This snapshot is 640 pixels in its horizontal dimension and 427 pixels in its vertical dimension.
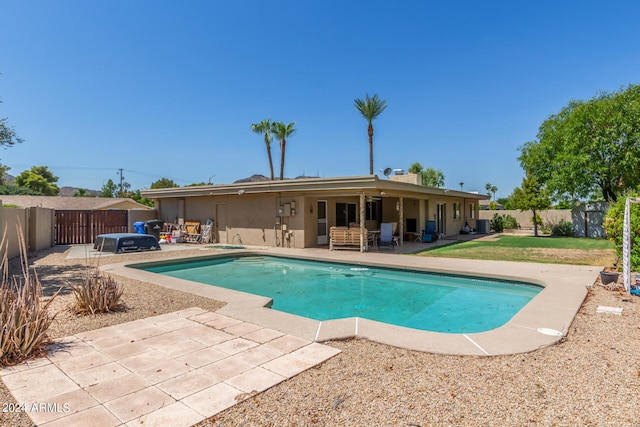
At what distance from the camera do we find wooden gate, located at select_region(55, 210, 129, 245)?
55.1 feet

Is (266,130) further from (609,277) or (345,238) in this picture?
(609,277)

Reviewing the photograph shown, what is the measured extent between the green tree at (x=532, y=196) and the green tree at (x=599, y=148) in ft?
1.64

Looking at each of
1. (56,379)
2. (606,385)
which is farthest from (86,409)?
(606,385)

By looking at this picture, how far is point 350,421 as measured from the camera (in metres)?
2.52

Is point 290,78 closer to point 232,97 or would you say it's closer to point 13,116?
point 232,97

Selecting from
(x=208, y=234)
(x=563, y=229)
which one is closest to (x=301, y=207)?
(x=208, y=234)

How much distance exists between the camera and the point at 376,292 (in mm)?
8320

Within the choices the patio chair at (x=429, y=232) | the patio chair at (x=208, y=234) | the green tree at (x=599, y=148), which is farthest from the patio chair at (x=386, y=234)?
the green tree at (x=599, y=148)

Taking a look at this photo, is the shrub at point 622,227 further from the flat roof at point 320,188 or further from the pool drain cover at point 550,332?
the flat roof at point 320,188

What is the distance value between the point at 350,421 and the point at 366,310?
4521 mm

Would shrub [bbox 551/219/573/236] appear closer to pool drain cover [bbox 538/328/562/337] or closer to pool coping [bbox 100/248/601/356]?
pool coping [bbox 100/248/601/356]

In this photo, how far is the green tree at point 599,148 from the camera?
17.6 metres

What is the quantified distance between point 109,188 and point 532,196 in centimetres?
6166

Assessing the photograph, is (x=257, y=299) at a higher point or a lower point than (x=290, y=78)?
lower
